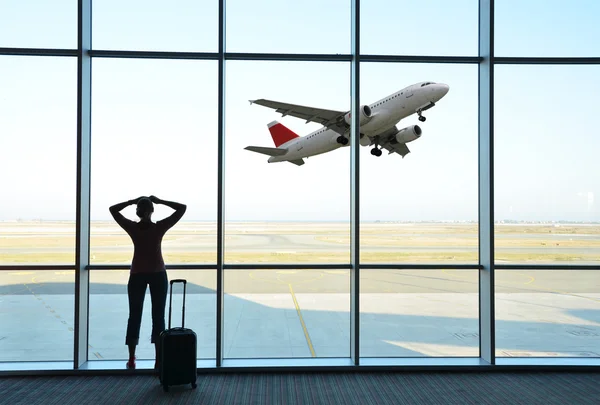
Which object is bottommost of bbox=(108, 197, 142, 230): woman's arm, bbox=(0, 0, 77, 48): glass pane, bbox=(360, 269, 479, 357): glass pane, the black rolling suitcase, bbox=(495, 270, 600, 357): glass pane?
bbox=(495, 270, 600, 357): glass pane

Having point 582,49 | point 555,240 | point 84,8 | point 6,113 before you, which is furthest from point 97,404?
point 582,49

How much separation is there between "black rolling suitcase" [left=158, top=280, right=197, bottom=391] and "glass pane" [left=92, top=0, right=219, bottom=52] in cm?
240

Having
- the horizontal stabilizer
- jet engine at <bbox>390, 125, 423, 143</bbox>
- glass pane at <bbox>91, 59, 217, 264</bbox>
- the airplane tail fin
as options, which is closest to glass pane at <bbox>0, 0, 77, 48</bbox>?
glass pane at <bbox>91, 59, 217, 264</bbox>

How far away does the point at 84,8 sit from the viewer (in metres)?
3.71

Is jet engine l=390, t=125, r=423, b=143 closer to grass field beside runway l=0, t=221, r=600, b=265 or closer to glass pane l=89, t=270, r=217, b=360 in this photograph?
grass field beside runway l=0, t=221, r=600, b=265

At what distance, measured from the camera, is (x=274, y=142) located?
14.7ft

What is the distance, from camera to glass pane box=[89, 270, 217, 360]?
385 cm

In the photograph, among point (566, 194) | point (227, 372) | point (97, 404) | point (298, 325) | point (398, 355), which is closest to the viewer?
point (97, 404)

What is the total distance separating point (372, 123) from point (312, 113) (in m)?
1.02

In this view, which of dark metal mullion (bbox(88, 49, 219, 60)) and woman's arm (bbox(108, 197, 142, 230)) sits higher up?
dark metal mullion (bbox(88, 49, 219, 60))

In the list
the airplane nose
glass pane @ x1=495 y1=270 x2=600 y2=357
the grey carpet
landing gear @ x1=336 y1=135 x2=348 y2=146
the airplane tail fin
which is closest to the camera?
the grey carpet

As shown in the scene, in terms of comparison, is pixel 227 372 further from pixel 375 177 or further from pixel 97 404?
pixel 375 177

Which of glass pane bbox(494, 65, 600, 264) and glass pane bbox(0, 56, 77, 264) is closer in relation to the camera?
glass pane bbox(0, 56, 77, 264)

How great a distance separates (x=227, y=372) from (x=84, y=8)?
10.9ft
